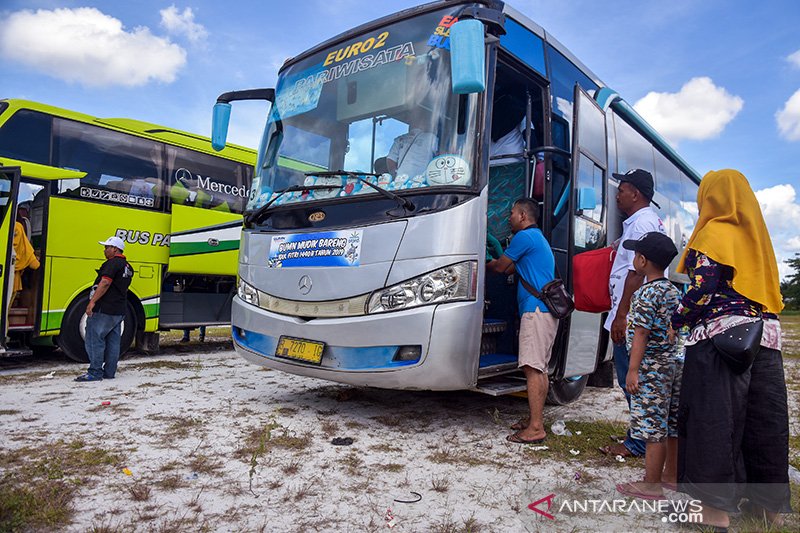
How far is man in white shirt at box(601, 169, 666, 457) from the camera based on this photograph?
4.12m

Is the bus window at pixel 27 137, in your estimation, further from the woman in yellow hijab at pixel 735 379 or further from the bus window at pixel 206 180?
the woman in yellow hijab at pixel 735 379

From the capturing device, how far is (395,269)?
420 cm

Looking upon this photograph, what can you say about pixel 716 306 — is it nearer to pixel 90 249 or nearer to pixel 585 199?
pixel 585 199

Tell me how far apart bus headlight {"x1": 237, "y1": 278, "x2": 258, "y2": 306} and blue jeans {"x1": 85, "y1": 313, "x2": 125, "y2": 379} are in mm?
2393

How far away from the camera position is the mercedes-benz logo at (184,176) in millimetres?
9209

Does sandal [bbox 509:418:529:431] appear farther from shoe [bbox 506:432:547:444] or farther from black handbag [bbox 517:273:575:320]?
black handbag [bbox 517:273:575:320]

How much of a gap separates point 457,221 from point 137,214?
624 cm

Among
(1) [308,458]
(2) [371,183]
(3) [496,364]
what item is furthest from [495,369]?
(2) [371,183]

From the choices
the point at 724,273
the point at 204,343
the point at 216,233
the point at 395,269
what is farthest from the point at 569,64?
the point at 204,343

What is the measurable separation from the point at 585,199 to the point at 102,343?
5622 millimetres

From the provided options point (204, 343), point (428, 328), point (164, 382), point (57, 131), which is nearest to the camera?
point (428, 328)

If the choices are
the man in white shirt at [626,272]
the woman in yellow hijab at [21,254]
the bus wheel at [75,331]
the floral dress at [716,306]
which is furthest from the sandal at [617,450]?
the woman in yellow hijab at [21,254]

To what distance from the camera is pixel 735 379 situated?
2.81 m

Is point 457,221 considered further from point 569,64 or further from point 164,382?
point 164,382
